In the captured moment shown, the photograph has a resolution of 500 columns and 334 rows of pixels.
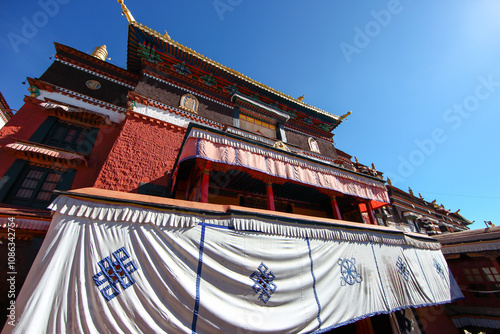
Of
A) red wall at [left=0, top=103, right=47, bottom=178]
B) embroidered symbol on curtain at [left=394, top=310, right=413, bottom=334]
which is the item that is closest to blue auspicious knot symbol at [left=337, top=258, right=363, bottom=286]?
embroidered symbol on curtain at [left=394, top=310, right=413, bottom=334]

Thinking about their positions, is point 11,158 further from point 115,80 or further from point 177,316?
point 177,316

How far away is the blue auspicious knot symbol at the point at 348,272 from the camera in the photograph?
4.88 meters

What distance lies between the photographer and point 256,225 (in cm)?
430

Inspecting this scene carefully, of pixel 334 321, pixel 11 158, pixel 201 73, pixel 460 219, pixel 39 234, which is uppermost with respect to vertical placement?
pixel 201 73

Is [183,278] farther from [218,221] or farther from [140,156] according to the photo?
[140,156]

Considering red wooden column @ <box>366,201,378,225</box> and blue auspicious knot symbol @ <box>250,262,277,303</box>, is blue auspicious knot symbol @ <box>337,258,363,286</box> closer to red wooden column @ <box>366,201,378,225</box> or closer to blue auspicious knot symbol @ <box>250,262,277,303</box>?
blue auspicious knot symbol @ <box>250,262,277,303</box>

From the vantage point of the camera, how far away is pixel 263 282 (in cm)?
386

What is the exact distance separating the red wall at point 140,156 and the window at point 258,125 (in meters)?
3.97

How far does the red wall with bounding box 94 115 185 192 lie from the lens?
6.77 m

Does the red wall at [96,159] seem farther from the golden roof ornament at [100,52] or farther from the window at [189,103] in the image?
the golden roof ornament at [100,52]

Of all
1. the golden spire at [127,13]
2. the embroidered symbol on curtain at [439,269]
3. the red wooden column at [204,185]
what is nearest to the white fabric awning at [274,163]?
the red wooden column at [204,185]

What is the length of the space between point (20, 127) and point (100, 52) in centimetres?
754

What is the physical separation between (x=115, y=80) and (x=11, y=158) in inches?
216

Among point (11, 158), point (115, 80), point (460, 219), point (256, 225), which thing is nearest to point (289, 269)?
point (256, 225)
